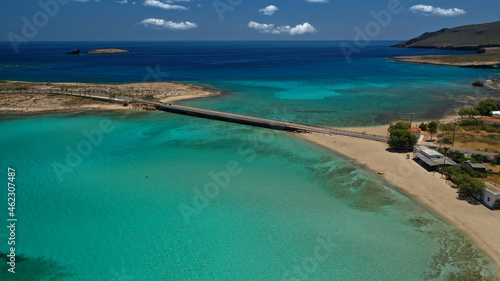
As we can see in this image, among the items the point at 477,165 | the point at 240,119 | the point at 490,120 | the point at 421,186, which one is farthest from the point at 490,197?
the point at 240,119

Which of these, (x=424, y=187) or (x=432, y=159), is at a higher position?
(x=432, y=159)

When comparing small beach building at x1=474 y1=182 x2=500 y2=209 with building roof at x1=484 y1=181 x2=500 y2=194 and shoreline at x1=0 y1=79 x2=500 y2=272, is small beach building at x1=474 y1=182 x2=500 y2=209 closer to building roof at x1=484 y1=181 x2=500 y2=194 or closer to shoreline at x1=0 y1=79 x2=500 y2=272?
building roof at x1=484 y1=181 x2=500 y2=194

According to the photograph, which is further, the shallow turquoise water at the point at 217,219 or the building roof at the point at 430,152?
the building roof at the point at 430,152

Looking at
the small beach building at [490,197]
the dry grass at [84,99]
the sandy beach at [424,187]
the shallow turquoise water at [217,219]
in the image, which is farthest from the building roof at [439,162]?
the dry grass at [84,99]

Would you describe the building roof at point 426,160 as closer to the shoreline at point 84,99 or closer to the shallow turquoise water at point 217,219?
the shallow turquoise water at point 217,219

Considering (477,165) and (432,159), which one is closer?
(477,165)

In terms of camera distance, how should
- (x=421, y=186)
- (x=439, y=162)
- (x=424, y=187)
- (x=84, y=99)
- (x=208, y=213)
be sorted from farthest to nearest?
(x=84, y=99) < (x=439, y=162) < (x=421, y=186) < (x=424, y=187) < (x=208, y=213)

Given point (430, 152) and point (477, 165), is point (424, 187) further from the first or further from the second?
point (477, 165)

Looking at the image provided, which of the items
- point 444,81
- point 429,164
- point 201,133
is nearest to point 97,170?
point 201,133
